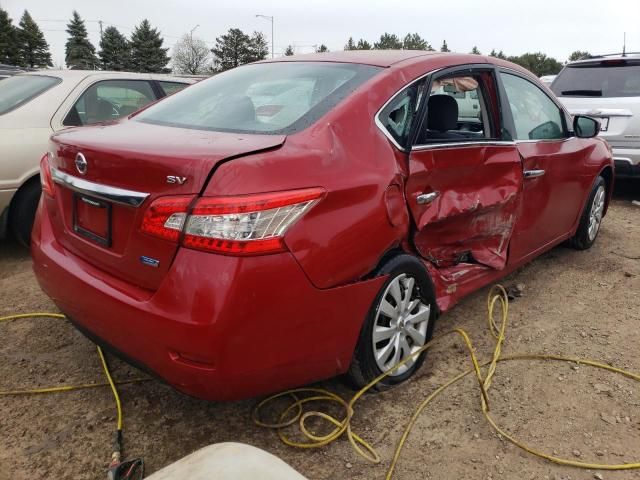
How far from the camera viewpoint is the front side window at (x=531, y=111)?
135 inches

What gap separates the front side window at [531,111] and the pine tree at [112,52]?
64.2 meters

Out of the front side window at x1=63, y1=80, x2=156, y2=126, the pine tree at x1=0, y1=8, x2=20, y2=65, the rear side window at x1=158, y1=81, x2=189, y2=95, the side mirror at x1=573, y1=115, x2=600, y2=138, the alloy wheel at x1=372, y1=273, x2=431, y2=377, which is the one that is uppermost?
the pine tree at x1=0, y1=8, x2=20, y2=65

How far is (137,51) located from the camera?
62000 mm

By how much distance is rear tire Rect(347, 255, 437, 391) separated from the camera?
7.94 feet

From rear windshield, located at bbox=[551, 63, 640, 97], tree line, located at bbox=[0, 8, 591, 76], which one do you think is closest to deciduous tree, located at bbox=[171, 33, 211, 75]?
tree line, located at bbox=[0, 8, 591, 76]

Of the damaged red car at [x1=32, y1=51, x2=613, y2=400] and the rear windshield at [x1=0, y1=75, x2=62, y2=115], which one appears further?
the rear windshield at [x1=0, y1=75, x2=62, y2=115]

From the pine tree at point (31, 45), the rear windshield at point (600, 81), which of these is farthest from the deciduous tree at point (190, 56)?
the rear windshield at point (600, 81)

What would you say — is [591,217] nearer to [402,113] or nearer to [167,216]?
[402,113]

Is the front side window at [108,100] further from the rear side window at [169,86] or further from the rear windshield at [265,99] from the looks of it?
the rear windshield at [265,99]

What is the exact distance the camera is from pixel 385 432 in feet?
7.82

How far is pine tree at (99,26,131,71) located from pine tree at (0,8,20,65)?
9341 mm

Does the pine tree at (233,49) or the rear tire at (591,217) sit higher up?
the pine tree at (233,49)

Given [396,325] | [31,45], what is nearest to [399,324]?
[396,325]

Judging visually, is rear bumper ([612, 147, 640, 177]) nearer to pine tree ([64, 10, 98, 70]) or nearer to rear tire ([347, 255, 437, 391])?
rear tire ([347, 255, 437, 391])
